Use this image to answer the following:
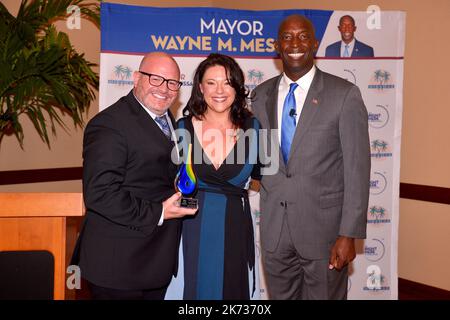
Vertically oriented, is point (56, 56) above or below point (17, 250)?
above

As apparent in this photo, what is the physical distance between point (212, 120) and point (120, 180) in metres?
0.72

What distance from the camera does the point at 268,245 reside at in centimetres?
273

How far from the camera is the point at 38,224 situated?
1643mm

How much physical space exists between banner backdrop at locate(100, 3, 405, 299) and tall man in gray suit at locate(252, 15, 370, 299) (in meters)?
1.57

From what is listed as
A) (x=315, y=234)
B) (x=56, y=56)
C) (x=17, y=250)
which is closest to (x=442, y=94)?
(x=315, y=234)

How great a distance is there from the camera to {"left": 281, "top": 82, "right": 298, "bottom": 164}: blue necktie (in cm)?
263

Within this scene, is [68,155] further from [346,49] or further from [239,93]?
[239,93]

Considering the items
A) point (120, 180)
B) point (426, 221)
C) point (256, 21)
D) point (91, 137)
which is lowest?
point (426, 221)

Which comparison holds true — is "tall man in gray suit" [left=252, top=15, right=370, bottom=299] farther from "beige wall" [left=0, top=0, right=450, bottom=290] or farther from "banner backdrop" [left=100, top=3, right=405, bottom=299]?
"beige wall" [left=0, top=0, right=450, bottom=290]

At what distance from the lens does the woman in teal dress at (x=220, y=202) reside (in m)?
2.60

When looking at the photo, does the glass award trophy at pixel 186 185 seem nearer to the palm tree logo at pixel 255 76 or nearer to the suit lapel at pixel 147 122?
the suit lapel at pixel 147 122

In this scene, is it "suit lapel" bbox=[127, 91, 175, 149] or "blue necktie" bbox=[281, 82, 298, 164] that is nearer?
"suit lapel" bbox=[127, 91, 175, 149]

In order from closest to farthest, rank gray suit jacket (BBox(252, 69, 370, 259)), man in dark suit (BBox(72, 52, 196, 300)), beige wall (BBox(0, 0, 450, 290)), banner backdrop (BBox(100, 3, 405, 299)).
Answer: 1. man in dark suit (BBox(72, 52, 196, 300))
2. gray suit jacket (BBox(252, 69, 370, 259))
3. banner backdrop (BBox(100, 3, 405, 299))
4. beige wall (BBox(0, 0, 450, 290))

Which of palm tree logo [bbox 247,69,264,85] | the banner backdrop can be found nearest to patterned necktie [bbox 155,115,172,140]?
the banner backdrop
